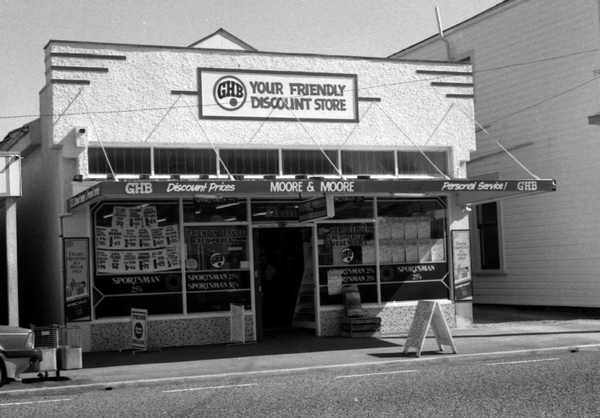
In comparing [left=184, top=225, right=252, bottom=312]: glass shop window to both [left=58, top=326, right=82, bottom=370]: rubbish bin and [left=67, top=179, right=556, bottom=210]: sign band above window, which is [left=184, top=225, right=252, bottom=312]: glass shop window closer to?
[left=67, top=179, right=556, bottom=210]: sign band above window

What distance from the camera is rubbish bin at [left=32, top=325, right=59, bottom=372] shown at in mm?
12211

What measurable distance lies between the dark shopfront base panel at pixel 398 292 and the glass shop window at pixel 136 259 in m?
3.22

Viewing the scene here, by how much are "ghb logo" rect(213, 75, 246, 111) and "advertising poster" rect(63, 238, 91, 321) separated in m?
3.95

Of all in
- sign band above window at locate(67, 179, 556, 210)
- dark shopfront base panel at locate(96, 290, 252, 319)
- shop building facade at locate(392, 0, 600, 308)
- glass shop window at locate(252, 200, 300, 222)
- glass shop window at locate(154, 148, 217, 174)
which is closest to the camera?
sign band above window at locate(67, 179, 556, 210)

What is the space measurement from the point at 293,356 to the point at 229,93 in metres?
5.69

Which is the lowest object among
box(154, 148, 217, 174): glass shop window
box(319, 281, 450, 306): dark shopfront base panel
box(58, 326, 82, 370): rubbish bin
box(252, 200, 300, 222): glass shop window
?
box(58, 326, 82, 370): rubbish bin

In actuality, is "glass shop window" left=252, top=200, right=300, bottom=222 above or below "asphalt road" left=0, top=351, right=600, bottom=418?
above

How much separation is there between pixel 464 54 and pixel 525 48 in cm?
260


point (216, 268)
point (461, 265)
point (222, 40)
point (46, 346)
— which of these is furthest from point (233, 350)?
point (222, 40)

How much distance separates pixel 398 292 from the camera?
56.7ft

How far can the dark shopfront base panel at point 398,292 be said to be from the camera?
1684cm

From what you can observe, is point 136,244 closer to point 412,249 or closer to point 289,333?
point 289,333

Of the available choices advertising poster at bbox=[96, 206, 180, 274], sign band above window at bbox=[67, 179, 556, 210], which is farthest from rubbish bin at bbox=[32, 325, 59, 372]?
advertising poster at bbox=[96, 206, 180, 274]

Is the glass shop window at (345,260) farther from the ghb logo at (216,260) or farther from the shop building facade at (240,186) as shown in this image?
the ghb logo at (216,260)
